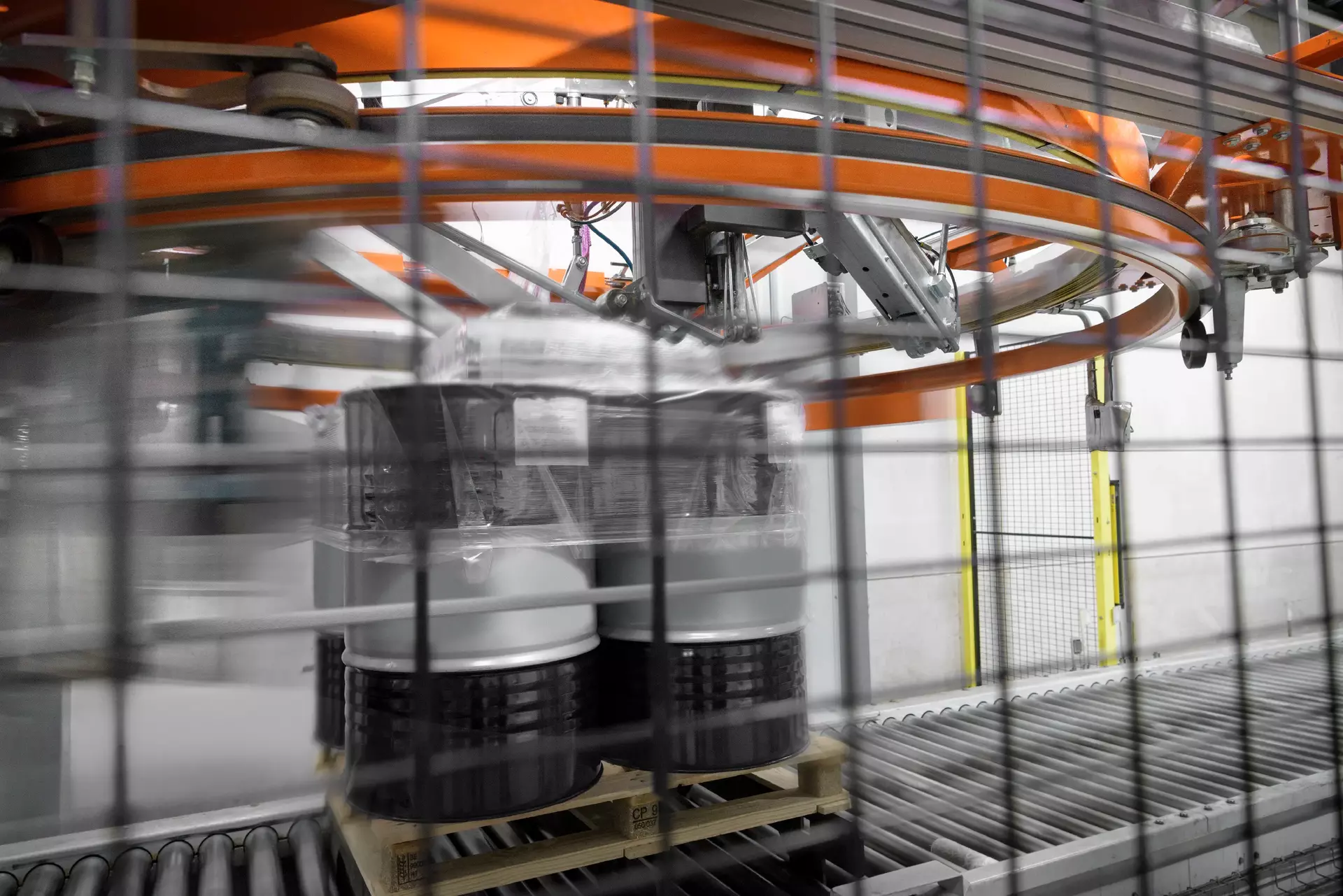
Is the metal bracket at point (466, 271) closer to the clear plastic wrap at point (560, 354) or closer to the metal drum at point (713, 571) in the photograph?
the clear plastic wrap at point (560, 354)

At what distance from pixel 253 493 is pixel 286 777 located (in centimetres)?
34

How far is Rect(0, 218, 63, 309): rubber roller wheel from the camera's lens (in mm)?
854

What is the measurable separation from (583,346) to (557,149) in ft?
1.06

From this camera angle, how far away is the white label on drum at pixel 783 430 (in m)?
1.31

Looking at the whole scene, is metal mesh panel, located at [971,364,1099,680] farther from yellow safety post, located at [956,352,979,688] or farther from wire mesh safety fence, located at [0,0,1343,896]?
wire mesh safety fence, located at [0,0,1343,896]

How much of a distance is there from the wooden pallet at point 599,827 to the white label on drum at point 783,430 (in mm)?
562

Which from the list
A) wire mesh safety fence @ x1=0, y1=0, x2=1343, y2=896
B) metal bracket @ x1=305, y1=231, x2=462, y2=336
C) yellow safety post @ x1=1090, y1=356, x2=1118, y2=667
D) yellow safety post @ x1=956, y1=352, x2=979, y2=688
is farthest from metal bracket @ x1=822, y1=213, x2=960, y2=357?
yellow safety post @ x1=1090, y1=356, x2=1118, y2=667

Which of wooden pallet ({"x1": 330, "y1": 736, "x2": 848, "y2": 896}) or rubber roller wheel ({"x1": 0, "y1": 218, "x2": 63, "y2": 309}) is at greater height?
rubber roller wheel ({"x1": 0, "y1": 218, "x2": 63, "y2": 309})

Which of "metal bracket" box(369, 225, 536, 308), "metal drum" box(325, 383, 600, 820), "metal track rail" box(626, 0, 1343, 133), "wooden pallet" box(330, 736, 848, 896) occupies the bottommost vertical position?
"wooden pallet" box(330, 736, 848, 896)

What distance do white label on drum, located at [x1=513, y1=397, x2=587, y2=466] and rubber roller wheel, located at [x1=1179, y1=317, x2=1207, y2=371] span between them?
1447 millimetres

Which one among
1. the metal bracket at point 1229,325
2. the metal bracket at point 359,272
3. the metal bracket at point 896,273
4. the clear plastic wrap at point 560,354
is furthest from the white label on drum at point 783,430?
the metal bracket at point 1229,325

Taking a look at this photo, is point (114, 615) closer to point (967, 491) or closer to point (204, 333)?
point (204, 333)

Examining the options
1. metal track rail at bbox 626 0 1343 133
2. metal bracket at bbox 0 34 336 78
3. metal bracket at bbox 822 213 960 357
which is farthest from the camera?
metal bracket at bbox 822 213 960 357

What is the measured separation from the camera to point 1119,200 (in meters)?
1.21
